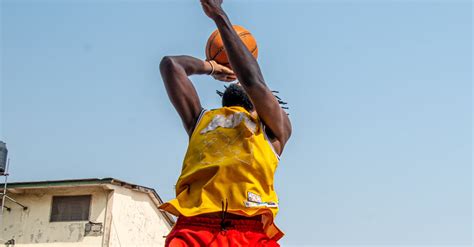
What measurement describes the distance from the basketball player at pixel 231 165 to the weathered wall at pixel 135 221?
15849 mm

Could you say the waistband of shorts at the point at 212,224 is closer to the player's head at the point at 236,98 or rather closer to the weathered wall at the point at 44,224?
the player's head at the point at 236,98

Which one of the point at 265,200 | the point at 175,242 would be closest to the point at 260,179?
the point at 265,200

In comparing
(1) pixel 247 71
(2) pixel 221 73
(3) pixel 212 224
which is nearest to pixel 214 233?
(3) pixel 212 224

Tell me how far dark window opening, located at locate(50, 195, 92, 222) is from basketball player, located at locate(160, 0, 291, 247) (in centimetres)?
1612

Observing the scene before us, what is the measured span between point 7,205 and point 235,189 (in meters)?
Result: 18.0

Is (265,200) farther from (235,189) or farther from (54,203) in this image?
(54,203)

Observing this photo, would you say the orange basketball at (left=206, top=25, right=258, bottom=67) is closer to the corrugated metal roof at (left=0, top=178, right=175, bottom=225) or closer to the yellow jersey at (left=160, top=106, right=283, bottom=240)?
the yellow jersey at (left=160, top=106, right=283, bottom=240)

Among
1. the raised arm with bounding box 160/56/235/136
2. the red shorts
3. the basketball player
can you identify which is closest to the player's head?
the basketball player

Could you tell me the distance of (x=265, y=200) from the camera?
4164 millimetres

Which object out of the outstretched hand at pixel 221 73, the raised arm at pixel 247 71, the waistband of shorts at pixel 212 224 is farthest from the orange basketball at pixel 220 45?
the waistband of shorts at pixel 212 224

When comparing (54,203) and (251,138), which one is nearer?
(251,138)

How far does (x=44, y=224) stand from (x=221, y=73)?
16414mm

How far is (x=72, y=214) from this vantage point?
19.9 m

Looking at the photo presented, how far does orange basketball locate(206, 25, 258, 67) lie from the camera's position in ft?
16.9
